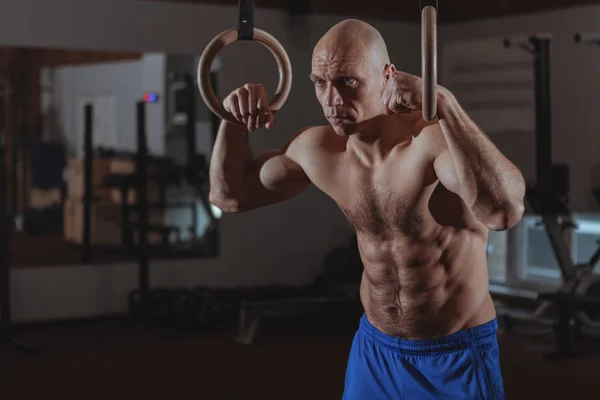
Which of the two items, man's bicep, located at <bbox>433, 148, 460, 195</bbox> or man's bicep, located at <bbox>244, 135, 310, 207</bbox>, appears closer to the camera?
man's bicep, located at <bbox>433, 148, 460, 195</bbox>

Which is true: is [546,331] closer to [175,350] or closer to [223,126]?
Answer: [175,350]

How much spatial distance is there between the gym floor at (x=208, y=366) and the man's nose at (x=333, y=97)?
219 centimetres

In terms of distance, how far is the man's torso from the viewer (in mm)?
1597

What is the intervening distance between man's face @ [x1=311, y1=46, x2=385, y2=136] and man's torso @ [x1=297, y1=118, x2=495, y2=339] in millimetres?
159

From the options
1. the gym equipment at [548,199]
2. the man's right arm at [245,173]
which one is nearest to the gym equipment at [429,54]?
the man's right arm at [245,173]

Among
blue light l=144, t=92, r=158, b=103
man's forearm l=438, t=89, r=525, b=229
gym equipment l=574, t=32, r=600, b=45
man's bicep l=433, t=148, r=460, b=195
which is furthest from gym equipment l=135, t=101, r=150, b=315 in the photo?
man's forearm l=438, t=89, r=525, b=229

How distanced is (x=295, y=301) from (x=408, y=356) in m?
2.82

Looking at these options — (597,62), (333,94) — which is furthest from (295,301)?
A: (333,94)

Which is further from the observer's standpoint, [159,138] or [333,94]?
[159,138]

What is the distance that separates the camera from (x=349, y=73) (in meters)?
1.47

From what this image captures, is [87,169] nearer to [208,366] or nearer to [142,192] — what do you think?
[142,192]

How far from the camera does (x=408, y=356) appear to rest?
1689 mm

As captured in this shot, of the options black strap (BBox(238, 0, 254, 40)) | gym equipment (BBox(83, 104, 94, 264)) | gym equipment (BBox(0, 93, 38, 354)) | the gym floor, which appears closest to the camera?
black strap (BBox(238, 0, 254, 40))

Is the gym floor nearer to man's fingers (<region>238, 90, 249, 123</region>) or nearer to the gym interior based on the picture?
the gym interior
